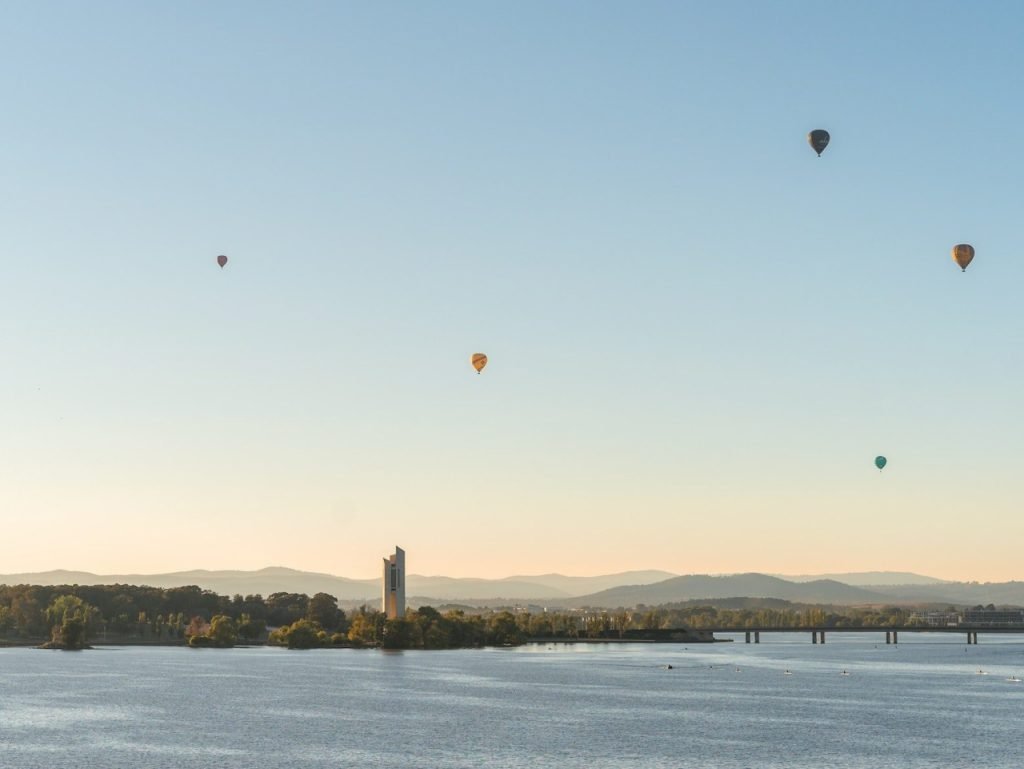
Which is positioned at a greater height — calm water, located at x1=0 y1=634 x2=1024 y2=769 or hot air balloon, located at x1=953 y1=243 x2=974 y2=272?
hot air balloon, located at x1=953 y1=243 x2=974 y2=272

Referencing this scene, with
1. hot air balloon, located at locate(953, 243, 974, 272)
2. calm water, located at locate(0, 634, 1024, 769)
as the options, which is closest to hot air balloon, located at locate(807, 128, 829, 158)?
hot air balloon, located at locate(953, 243, 974, 272)

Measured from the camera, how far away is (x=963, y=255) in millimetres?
156500

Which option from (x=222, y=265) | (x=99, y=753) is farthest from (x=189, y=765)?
(x=222, y=265)

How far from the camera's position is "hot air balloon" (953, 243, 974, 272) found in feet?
512

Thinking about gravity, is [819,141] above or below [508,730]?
above

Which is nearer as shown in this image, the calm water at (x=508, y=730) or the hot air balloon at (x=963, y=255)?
the calm water at (x=508, y=730)

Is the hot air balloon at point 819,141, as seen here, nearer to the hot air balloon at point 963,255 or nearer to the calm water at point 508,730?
the hot air balloon at point 963,255

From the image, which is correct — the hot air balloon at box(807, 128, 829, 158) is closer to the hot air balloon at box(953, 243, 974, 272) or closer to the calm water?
the hot air balloon at box(953, 243, 974, 272)

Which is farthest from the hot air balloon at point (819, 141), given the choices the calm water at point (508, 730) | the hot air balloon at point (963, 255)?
the calm water at point (508, 730)

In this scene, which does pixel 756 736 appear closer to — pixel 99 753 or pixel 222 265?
pixel 99 753

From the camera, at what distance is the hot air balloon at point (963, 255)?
156125mm

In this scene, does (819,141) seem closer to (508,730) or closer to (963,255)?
(963,255)

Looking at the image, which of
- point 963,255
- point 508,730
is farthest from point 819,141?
point 508,730

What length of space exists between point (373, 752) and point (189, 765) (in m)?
17.4
